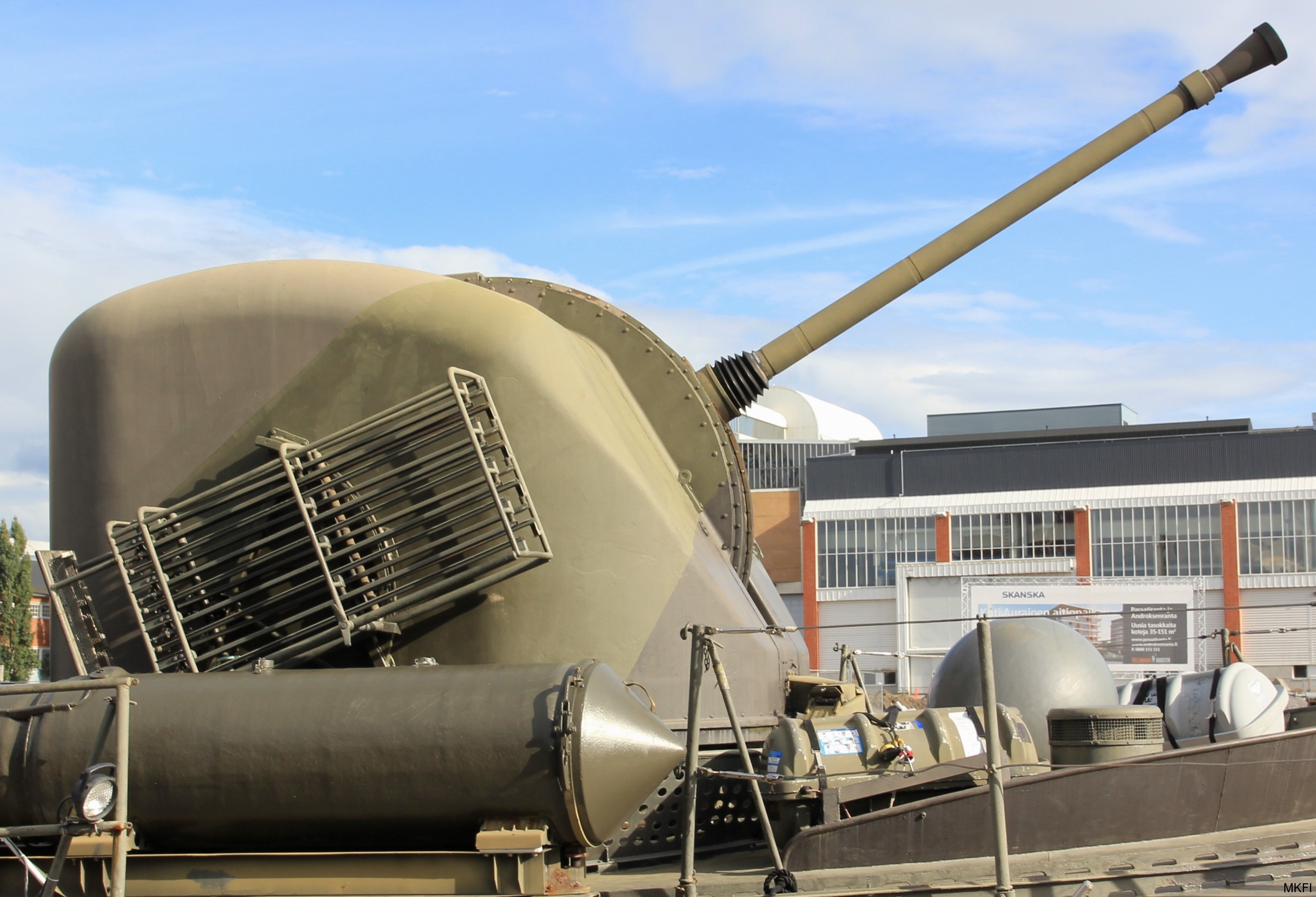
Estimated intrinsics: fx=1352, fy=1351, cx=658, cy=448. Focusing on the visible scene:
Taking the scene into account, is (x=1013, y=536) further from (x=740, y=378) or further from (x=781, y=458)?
(x=740, y=378)

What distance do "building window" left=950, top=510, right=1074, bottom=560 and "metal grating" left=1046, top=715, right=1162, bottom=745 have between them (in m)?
47.4

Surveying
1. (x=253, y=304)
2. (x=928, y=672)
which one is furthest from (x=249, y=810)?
(x=928, y=672)

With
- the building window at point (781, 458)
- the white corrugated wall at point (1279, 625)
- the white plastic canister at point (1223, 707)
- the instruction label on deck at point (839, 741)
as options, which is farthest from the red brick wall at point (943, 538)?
the instruction label on deck at point (839, 741)

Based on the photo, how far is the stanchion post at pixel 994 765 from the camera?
6391 millimetres

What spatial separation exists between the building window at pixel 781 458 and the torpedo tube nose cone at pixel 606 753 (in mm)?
68606

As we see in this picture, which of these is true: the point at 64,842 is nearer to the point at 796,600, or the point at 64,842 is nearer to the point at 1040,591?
the point at 1040,591

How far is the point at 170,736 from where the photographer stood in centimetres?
666

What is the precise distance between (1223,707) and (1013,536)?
45.6 metres

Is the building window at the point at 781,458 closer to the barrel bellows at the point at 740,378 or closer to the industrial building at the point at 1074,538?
the industrial building at the point at 1074,538

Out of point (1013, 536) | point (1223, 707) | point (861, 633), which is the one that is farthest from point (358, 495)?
point (861, 633)

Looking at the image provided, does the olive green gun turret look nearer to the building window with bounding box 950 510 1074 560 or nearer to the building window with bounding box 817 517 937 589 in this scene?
the building window with bounding box 950 510 1074 560

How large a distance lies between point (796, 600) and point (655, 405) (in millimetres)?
53214

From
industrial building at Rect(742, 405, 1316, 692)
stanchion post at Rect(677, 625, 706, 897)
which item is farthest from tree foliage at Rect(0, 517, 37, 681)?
stanchion post at Rect(677, 625, 706, 897)

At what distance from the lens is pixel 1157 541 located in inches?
2082
